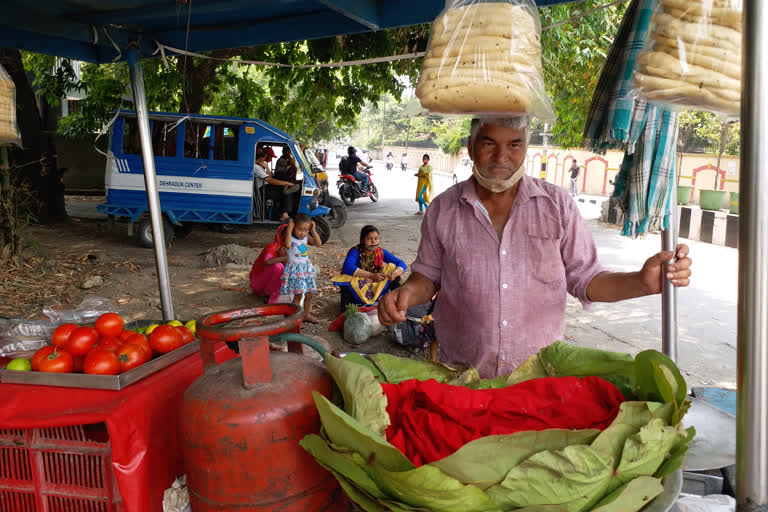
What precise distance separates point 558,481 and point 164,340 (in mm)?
1704

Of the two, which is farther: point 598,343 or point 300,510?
point 598,343

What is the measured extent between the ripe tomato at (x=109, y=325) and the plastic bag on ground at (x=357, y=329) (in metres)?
3.19

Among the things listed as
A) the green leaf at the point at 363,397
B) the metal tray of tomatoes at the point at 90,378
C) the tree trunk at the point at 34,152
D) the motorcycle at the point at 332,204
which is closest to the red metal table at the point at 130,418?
the metal tray of tomatoes at the point at 90,378

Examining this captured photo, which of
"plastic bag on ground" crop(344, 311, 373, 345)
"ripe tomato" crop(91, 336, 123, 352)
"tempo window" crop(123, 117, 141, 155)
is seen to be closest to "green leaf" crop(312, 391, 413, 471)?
"ripe tomato" crop(91, 336, 123, 352)

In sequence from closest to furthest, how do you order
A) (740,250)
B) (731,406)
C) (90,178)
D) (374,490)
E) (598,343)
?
(740,250), (374,490), (731,406), (598,343), (90,178)

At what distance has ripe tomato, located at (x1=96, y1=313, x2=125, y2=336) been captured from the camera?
7.27 feet

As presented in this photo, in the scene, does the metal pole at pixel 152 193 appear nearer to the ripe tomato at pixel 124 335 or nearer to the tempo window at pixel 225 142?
the ripe tomato at pixel 124 335

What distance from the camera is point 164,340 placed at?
2.13 meters

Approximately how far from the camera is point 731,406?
1.80 m

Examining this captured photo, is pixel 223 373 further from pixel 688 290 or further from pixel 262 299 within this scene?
pixel 688 290

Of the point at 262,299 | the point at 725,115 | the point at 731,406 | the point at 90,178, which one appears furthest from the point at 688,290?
the point at 90,178

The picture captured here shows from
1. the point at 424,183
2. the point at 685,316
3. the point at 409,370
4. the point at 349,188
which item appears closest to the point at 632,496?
the point at 409,370

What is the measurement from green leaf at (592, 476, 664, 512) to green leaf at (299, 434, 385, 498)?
0.39 m

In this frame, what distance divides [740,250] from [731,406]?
1223mm
